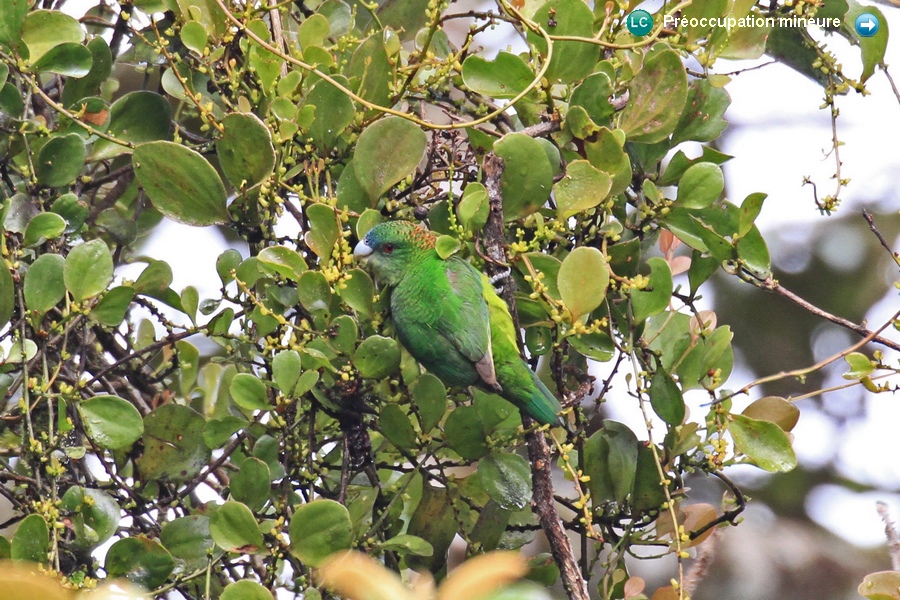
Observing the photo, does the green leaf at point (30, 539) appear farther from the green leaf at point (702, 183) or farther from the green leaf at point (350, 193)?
the green leaf at point (702, 183)

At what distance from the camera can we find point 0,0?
68.3 inches

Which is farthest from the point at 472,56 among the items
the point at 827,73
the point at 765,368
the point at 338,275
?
the point at 765,368

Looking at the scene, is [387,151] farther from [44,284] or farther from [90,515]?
[90,515]

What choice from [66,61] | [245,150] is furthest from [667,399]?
[66,61]

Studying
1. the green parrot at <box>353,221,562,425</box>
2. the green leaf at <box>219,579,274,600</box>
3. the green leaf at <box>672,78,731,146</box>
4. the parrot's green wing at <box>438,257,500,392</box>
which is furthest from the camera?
the parrot's green wing at <box>438,257,500,392</box>

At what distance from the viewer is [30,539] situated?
146 cm

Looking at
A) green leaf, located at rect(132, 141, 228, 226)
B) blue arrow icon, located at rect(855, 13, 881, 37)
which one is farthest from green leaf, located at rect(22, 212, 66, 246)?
blue arrow icon, located at rect(855, 13, 881, 37)

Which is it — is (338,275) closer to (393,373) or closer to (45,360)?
(393,373)

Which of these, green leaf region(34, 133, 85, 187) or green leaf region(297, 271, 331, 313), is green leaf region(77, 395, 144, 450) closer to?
green leaf region(297, 271, 331, 313)

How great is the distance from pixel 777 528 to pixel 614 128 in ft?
14.8

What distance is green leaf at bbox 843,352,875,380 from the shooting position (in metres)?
1.76

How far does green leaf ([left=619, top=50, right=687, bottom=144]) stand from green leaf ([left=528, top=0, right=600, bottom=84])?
4.5 inches

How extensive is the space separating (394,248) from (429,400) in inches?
19.1

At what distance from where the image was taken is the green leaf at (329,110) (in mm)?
1732
